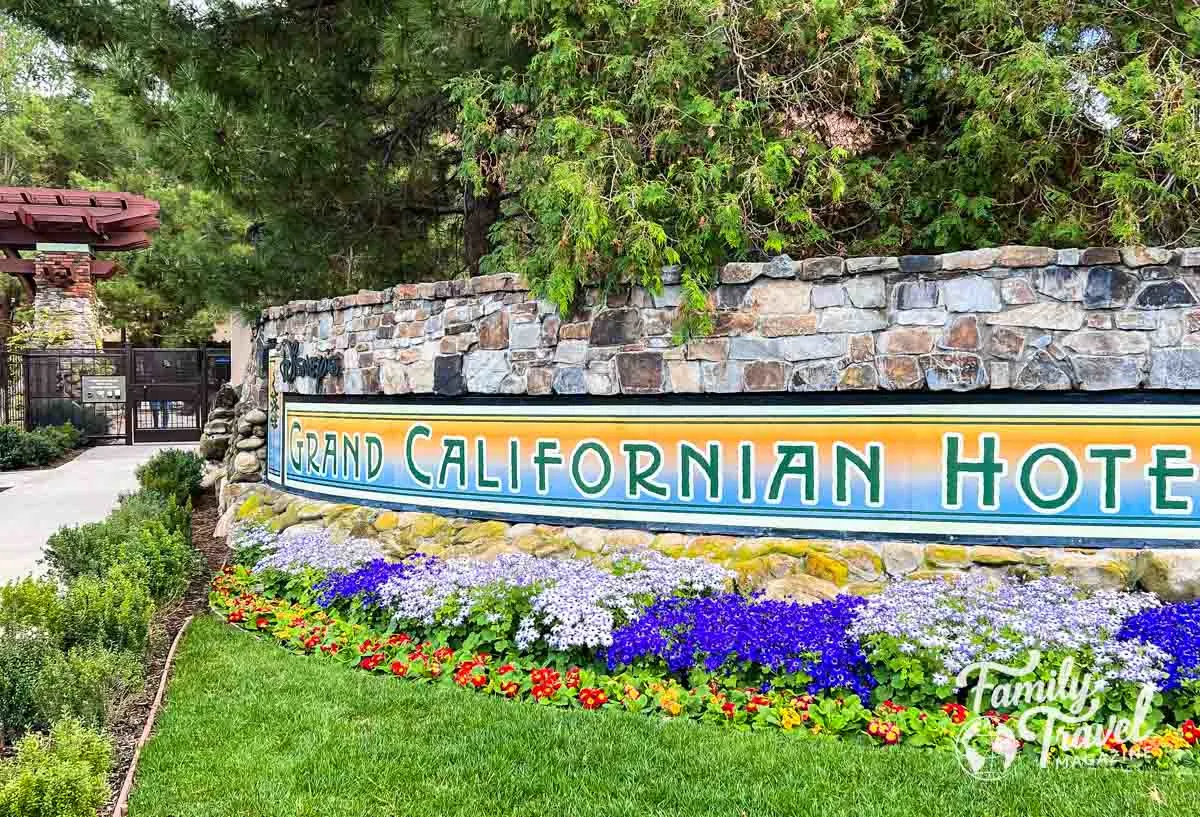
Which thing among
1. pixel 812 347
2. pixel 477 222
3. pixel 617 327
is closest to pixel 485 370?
pixel 617 327

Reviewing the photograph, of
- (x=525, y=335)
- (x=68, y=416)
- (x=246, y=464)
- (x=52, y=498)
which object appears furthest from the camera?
(x=68, y=416)

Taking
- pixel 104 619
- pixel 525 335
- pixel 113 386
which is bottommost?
pixel 104 619

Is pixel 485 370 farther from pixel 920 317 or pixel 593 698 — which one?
pixel 920 317

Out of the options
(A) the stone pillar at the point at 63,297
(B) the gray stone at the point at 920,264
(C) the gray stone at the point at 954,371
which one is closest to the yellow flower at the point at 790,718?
(C) the gray stone at the point at 954,371

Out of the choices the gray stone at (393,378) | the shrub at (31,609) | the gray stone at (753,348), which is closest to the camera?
the shrub at (31,609)

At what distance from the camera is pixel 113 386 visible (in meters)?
17.7

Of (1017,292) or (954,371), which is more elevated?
(1017,292)

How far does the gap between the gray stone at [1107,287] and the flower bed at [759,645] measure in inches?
56.5

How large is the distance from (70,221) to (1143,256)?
58.8 ft

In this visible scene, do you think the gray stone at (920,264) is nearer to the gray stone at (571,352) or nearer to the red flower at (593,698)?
the gray stone at (571,352)

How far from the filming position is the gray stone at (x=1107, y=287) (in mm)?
4238

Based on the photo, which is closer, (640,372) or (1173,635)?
(1173,635)

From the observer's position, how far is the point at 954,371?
443 centimetres

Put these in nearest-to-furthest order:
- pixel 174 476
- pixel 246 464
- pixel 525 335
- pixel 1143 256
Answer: pixel 1143 256 < pixel 525 335 < pixel 246 464 < pixel 174 476
